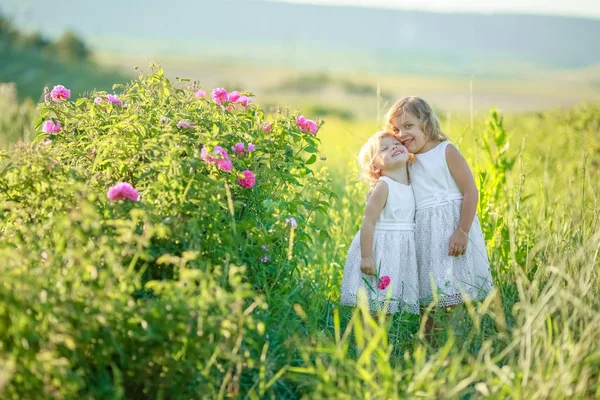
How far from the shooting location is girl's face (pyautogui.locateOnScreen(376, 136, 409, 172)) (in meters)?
3.60

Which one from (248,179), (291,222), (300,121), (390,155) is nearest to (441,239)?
(390,155)

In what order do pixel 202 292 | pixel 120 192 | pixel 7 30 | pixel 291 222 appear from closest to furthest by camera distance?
pixel 202 292 < pixel 120 192 < pixel 291 222 < pixel 7 30

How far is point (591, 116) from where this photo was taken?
8.84 metres

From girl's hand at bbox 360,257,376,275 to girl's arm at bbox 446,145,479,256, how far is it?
1.45 feet

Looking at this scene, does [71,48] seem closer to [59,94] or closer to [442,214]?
[59,94]

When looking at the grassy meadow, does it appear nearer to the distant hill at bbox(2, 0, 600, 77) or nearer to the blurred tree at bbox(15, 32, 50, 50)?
the blurred tree at bbox(15, 32, 50, 50)

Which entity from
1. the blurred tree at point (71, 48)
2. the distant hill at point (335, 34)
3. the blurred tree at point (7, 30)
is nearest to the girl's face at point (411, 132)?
the blurred tree at point (7, 30)

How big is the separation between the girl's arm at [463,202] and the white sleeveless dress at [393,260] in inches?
9.1

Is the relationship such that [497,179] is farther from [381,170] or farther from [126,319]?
[126,319]

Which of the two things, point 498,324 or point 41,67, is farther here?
point 41,67

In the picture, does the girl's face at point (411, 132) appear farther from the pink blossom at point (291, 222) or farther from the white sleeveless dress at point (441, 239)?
the pink blossom at point (291, 222)

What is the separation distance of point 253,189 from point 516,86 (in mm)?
76599

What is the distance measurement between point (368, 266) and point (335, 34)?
513 ft

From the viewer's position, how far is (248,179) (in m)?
3.30
